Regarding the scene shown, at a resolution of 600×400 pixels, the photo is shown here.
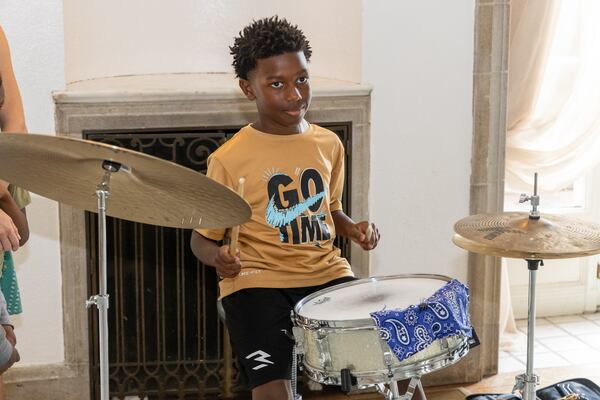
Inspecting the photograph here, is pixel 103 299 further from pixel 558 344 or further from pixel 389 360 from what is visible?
pixel 558 344

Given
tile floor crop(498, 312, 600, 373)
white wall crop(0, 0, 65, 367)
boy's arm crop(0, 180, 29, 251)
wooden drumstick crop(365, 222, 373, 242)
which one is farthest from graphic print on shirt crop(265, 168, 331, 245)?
tile floor crop(498, 312, 600, 373)

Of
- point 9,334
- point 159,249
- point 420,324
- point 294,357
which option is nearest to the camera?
point 420,324

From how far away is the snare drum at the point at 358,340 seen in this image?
213 cm

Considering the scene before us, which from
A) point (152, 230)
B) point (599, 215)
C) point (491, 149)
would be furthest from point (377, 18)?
point (599, 215)

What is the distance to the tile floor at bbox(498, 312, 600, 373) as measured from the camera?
368cm

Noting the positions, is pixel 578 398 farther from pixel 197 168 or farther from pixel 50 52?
pixel 50 52

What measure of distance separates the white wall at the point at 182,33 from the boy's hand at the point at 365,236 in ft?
2.71

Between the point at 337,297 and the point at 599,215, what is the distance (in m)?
2.16

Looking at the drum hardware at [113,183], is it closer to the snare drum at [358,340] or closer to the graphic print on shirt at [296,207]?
the snare drum at [358,340]

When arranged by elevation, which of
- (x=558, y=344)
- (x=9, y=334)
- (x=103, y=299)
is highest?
(x=103, y=299)

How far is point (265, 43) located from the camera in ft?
8.20

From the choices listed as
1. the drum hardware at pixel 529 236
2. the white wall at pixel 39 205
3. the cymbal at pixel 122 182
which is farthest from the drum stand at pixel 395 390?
the white wall at pixel 39 205

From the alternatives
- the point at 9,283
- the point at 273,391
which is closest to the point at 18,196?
A: the point at 9,283

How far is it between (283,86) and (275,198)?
11.3 inches
